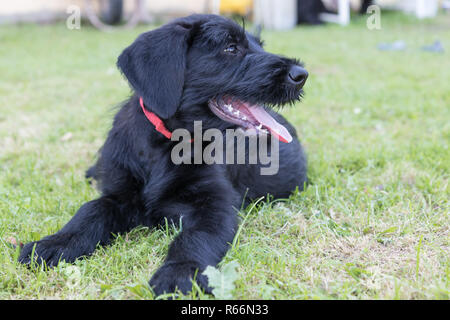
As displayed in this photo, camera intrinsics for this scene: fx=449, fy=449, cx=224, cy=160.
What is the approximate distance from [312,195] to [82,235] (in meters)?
1.38

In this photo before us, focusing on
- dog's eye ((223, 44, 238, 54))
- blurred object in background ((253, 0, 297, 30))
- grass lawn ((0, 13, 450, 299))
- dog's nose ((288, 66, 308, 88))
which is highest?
blurred object in background ((253, 0, 297, 30))

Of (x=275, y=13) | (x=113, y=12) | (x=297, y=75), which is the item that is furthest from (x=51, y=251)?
(x=113, y=12)

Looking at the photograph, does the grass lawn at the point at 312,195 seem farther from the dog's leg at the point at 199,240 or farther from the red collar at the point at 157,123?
the red collar at the point at 157,123

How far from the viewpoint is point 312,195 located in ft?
9.04

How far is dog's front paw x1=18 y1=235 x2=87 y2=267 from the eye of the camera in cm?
195

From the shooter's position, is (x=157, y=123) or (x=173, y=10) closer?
(x=157, y=123)

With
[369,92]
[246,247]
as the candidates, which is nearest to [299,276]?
[246,247]

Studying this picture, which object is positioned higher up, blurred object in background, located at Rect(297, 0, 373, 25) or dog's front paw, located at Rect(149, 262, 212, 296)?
blurred object in background, located at Rect(297, 0, 373, 25)

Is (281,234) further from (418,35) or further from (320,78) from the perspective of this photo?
(418,35)

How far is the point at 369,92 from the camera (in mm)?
5285

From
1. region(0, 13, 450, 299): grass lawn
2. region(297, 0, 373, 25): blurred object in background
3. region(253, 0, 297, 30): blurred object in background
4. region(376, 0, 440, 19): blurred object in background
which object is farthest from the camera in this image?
region(376, 0, 440, 19): blurred object in background

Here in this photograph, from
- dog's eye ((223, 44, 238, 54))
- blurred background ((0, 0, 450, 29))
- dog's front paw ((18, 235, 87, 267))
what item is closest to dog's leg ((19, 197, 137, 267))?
dog's front paw ((18, 235, 87, 267))

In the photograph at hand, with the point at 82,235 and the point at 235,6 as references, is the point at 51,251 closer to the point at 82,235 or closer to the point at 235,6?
the point at 82,235

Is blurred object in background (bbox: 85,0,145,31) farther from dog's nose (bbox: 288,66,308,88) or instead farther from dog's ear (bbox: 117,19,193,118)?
dog's nose (bbox: 288,66,308,88)
